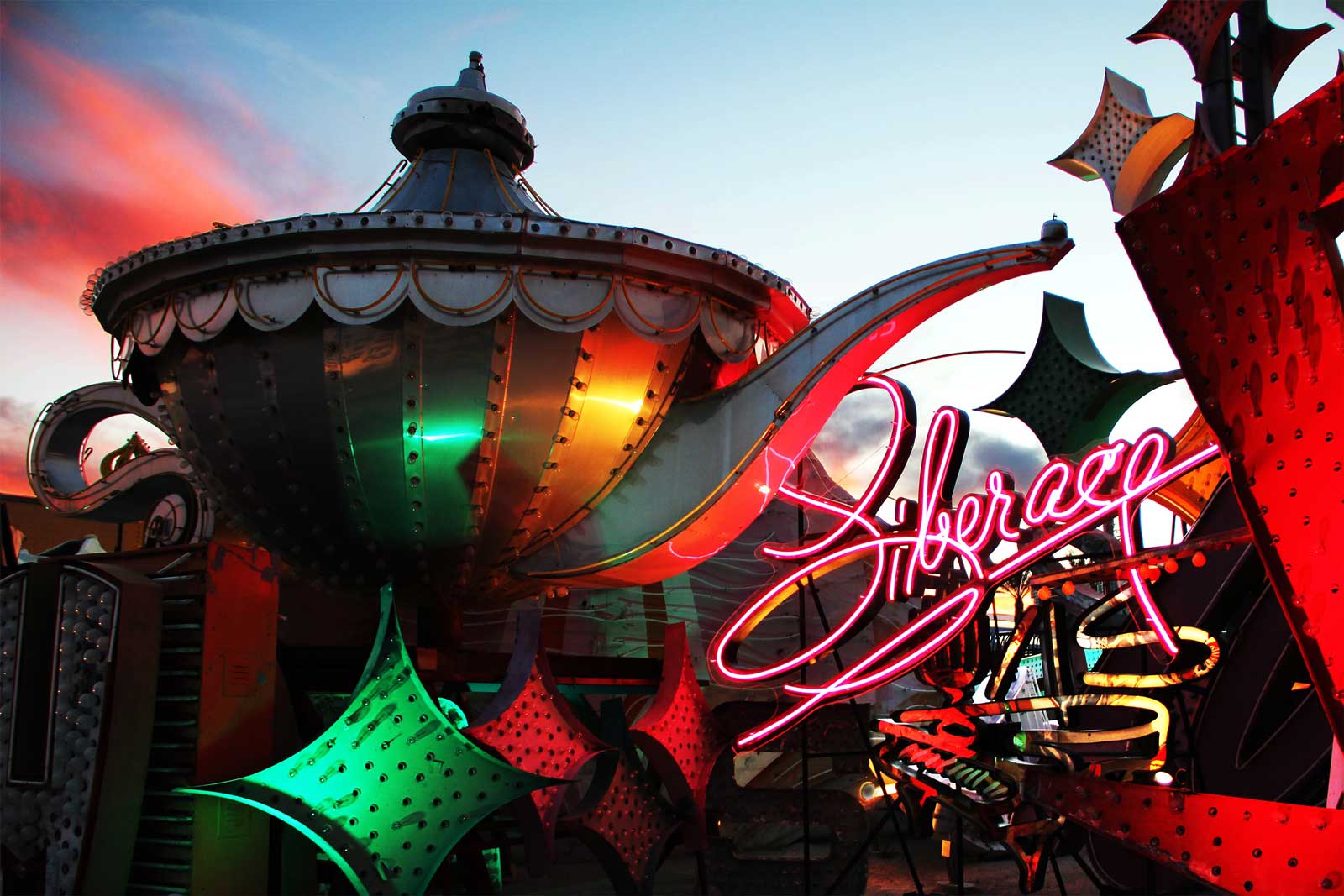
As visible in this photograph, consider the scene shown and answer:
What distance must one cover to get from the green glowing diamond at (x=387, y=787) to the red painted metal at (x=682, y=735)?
1.74 meters

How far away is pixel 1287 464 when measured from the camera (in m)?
3.79

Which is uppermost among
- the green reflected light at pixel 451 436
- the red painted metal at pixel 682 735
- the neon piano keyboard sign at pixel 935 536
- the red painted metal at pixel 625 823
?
the green reflected light at pixel 451 436

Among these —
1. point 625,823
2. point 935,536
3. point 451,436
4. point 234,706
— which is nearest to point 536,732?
point 625,823

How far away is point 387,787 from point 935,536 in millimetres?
3363

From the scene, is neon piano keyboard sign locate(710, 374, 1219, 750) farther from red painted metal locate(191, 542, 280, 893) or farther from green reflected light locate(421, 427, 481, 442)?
red painted metal locate(191, 542, 280, 893)

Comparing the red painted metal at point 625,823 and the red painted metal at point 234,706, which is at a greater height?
the red painted metal at point 234,706

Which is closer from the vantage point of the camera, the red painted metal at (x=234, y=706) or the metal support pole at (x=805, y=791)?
the red painted metal at (x=234, y=706)

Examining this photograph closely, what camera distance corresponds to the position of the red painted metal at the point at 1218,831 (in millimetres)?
3855

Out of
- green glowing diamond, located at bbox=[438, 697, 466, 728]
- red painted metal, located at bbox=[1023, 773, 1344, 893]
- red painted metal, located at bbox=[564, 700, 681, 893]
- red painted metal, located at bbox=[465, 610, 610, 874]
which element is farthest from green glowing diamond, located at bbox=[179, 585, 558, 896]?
red painted metal, located at bbox=[1023, 773, 1344, 893]

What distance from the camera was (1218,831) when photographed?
4.28 meters

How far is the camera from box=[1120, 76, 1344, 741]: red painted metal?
367 centimetres

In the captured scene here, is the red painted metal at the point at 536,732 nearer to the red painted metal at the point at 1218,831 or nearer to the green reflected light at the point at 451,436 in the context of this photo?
the green reflected light at the point at 451,436

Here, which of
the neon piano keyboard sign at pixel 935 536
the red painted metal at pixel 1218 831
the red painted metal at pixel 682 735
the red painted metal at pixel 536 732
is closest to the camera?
the red painted metal at pixel 1218 831

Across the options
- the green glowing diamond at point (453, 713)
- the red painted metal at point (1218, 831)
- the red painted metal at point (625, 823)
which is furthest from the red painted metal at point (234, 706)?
the red painted metal at point (1218, 831)
